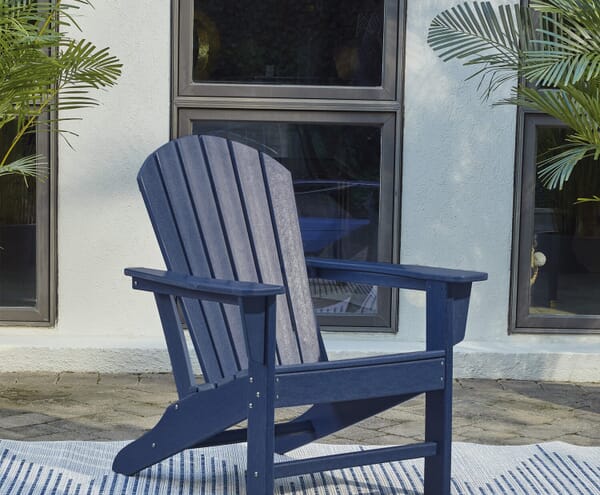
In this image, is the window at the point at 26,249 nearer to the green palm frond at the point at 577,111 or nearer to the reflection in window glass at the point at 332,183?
the reflection in window glass at the point at 332,183

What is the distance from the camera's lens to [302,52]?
452cm

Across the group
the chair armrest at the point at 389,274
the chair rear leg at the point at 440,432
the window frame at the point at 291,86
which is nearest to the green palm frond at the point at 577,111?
the chair armrest at the point at 389,274

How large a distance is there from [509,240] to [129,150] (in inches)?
67.5

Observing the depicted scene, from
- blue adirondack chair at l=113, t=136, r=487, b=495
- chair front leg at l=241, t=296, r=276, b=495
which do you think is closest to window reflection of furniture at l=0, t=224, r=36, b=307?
blue adirondack chair at l=113, t=136, r=487, b=495

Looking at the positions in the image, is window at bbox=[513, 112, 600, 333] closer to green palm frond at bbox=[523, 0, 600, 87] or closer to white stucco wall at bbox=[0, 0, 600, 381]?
white stucco wall at bbox=[0, 0, 600, 381]

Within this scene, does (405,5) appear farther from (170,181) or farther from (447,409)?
(447,409)

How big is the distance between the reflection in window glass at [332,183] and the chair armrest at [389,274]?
1.47 metres

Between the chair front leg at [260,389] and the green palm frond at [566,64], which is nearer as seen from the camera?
the chair front leg at [260,389]

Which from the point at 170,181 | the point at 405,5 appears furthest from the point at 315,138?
the point at 170,181

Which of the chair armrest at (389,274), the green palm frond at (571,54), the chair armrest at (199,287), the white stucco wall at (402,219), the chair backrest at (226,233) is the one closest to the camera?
the chair armrest at (199,287)

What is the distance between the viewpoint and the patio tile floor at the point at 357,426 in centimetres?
355

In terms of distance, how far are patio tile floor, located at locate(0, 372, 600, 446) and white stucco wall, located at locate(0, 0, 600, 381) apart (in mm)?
119

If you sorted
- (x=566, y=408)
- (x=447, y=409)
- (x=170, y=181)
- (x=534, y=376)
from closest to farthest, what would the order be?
1. (x=447, y=409)
2. (x=170, y=181)
3. (x=566, y=408)
4. (x=534, y=376)

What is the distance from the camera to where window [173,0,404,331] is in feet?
14.8
